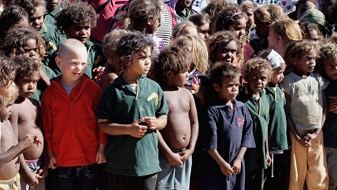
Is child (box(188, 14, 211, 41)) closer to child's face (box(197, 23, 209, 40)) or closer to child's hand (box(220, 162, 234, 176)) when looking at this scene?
child's face (box(197, 23, 209, 40))

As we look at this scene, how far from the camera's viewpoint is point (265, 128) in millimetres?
5398

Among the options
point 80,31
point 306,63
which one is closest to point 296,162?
point 306,63

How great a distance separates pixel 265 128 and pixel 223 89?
631 mm

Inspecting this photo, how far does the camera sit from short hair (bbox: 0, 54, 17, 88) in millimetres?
4082

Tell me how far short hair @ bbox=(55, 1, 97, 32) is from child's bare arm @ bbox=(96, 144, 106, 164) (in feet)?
4.29

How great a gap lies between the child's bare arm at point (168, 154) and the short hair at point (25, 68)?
1.07 metres

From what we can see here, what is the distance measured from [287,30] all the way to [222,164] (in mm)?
1920

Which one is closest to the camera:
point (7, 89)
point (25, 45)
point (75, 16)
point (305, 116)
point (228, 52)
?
point (7, 89)

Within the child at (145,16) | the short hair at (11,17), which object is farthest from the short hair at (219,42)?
the short hair at (11,17)

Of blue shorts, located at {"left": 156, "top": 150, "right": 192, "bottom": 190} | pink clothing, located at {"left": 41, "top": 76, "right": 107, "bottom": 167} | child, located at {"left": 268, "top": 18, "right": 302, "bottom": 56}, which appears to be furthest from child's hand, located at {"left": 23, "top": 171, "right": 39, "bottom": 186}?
child, located at {"left": 268, "top": 18, "right": 302, "bottom": 56}

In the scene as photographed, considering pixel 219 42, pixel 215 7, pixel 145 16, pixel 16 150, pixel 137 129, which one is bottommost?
pixel 16 150

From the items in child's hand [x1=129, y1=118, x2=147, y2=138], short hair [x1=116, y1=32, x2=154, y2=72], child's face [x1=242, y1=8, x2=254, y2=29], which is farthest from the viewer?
child's face [x1=242, y1=8, x2=254, y2=29]

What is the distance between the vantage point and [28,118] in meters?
4.41

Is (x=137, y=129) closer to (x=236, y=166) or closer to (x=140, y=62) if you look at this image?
(x=140, y=62)
